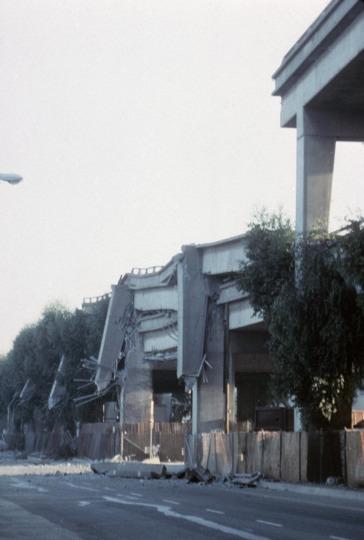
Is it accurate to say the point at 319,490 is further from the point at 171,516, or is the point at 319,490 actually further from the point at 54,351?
the point at 54,351

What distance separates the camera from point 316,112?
1922 inches

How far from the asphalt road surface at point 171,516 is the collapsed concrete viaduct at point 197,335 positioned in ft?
65.7

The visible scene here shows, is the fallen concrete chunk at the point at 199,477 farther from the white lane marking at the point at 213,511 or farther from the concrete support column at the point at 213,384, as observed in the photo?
the white lane marking at the point at 213,511

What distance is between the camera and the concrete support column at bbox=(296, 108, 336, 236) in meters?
48.6

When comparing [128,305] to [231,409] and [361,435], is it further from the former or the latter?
[361,435]

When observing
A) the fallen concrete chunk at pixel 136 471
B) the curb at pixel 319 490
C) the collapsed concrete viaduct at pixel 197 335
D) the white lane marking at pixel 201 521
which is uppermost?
the collapsed concrete viaduct at pixel 197 335

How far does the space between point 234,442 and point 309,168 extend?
1184 centimetres

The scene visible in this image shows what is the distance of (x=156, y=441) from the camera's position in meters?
78.9

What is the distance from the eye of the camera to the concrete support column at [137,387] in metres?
82.0

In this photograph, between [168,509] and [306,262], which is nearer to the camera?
[168,509]

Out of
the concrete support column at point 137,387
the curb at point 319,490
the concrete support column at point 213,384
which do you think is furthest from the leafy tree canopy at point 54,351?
the curb at point 319,490

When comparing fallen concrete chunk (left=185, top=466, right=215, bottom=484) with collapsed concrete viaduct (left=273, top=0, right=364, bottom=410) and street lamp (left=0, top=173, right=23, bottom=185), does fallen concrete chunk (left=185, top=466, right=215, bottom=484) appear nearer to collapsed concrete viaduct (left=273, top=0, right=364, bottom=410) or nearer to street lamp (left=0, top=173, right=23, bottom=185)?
collapsed concrete viaduct (left=273, top=0, right=364, bottom=410)

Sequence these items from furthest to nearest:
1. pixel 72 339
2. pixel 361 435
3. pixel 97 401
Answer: pixel 72 339
pixel 97 401
pixel 361 435

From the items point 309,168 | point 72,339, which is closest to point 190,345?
point 309,168
